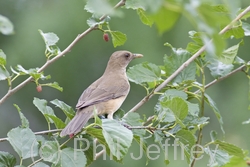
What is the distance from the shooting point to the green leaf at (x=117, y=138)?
2168mm

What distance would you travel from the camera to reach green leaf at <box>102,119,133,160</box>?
2168 mm

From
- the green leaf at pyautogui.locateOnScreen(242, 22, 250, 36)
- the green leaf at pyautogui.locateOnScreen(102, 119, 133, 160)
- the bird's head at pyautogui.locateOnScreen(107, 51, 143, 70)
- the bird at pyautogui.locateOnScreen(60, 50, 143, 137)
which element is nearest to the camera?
the green leaf at pyautogui.locateOnScreen(102, 119, 133, 160)

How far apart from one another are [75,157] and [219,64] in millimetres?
1237

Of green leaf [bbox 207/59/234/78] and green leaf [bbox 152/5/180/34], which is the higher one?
green leaf [bbox 207/59/234/78]

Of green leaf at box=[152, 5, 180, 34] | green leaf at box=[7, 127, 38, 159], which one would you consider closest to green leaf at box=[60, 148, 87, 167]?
green leaf at box=[7, 127, 38, 159]

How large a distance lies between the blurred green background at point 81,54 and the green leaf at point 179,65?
676cm

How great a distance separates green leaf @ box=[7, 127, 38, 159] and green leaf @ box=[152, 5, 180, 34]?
1.49 meters

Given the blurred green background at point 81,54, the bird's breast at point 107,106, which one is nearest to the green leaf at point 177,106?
the bird's breast at point 107,106

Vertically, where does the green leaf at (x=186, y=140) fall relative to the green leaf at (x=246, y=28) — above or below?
below

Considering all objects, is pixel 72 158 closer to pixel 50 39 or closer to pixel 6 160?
pixel 6 160

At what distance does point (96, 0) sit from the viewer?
93 centimetres

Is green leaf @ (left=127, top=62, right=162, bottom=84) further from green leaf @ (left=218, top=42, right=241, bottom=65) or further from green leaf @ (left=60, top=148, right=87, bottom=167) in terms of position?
green leaf @ (left=60, top=148, right=87, bottom=167)

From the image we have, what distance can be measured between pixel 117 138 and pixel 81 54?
10134 millimetres

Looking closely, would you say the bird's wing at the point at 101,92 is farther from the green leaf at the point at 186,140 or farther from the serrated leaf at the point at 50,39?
the green leaf at the point at 186,140
